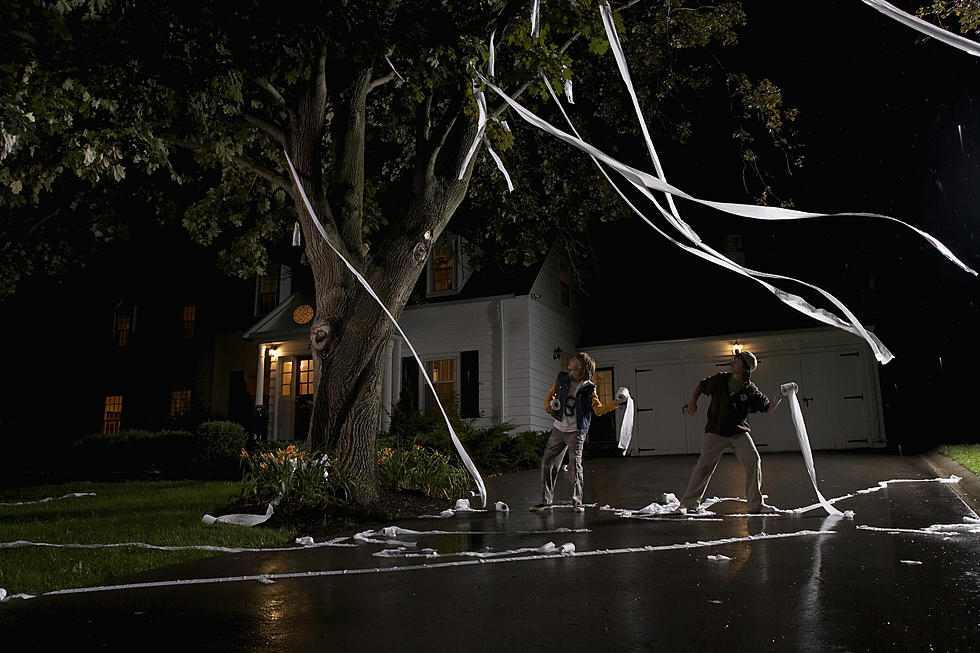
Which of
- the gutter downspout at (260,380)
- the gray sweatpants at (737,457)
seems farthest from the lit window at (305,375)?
the gray sweatpants at (737,457)

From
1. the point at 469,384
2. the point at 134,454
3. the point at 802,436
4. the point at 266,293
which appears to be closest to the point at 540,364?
the point at 469,384

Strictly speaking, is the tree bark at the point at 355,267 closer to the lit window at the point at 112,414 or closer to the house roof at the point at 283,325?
the house roof at the point at 283,325

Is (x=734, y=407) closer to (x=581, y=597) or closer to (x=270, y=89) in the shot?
(x=581, y=597)

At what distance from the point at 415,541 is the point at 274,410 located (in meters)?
16.2

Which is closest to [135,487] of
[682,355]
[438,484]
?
[438,484]

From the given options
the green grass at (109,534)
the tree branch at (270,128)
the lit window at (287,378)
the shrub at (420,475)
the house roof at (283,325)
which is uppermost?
the tree branch at (270,128)

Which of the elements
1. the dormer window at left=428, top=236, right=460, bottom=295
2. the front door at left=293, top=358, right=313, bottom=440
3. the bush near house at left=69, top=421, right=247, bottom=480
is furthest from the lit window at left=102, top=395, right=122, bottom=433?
the dormer window at left=428, top=236, right=460, bottom=295

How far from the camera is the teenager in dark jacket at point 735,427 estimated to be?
805 centimetres

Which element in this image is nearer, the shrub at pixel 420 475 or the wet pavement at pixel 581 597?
the wet pavement at pixel 581 597

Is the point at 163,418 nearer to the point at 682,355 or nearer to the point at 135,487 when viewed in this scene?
the point at 135,487

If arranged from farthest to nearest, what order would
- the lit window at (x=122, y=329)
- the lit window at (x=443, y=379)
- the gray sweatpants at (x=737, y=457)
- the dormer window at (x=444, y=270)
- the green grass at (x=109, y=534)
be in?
the lit window at (x=122, y=329), the dormer window at (x=444, y=270), the lit window at (x=443, y=379), the gray sweatpants at (x=737, y=457), the green grass at (x=109, y=534)

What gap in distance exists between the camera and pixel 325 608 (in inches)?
159

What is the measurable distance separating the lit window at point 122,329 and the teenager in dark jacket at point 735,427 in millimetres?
22991

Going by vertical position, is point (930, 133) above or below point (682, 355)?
above
